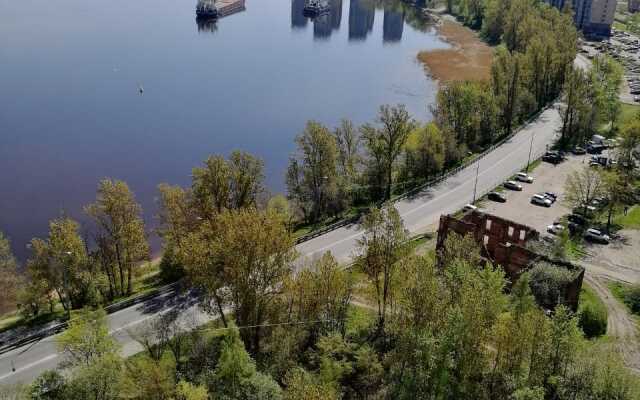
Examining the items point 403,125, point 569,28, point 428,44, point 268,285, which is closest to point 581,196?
point 403,125

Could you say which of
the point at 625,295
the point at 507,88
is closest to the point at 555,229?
the point at 625,295

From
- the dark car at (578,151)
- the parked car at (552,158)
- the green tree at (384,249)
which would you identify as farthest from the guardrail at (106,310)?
the dark car at (578,151)

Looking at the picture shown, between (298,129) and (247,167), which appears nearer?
(247,167)

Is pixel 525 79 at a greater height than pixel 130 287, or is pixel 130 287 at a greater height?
pixel 525 79

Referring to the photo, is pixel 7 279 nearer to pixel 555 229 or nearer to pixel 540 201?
pixel 555 229

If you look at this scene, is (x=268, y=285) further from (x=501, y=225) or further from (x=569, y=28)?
(x=569, y=28)

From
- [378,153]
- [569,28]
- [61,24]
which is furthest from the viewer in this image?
[61,24]
